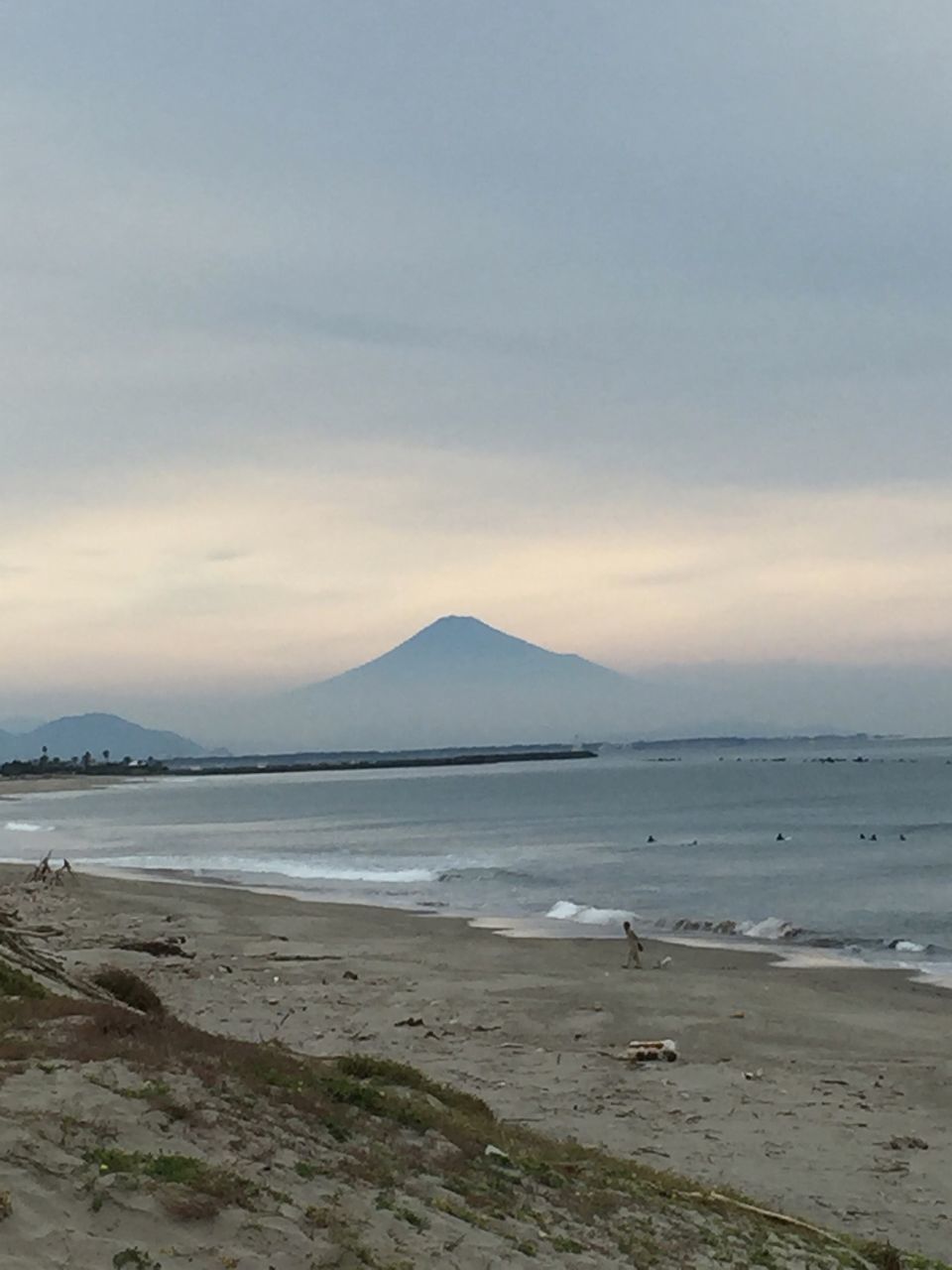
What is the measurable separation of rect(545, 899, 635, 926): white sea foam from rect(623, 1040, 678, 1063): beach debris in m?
15.5

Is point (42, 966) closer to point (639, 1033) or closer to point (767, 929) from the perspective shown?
point (639, 1033)

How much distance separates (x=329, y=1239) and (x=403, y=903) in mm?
28850

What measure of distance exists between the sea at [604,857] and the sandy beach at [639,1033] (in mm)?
4695

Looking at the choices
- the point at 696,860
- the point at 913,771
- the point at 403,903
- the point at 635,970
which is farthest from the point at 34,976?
the point at 913,771

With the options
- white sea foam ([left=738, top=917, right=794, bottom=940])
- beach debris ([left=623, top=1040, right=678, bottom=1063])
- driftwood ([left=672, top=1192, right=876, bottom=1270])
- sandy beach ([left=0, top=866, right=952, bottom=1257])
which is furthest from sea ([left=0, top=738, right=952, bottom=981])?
driftwood ([left=672, top=1192, right=876, bottom=1270])

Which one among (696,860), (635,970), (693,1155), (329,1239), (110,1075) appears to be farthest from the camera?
(696,860)

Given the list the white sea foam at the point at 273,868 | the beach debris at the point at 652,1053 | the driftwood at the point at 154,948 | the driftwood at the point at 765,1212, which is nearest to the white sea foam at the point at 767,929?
the driftwood at the point at 154,948

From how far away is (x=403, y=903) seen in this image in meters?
35.0

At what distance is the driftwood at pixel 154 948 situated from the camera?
22828 mm

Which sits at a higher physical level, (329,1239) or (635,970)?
(329,1239)

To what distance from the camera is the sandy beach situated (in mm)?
10992

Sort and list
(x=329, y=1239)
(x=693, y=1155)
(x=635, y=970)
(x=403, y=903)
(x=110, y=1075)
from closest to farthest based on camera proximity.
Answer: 1. (x=329, y=1239)
2. (x=110, y=1075)
3. (x=693, y=1155)
4. (x=635, y=970)
5. (x=403, y=903)

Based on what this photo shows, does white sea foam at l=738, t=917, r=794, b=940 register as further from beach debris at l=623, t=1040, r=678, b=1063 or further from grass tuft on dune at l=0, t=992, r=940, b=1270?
grass tuft on dune at l=0, t=992, r=940, b=1270

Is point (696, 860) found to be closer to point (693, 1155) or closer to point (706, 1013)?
point (706, 1013)
